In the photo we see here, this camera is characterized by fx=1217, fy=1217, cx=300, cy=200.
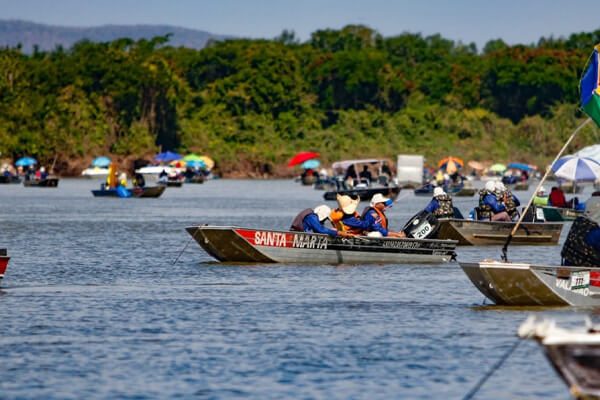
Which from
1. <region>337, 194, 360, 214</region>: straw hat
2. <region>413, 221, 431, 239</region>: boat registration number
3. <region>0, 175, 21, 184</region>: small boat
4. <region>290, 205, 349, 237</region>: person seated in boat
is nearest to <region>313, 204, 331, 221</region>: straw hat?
<region>290, 205, 349, 237</region>: person seated in boat

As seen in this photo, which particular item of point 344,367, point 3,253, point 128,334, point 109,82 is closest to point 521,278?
point 344,367

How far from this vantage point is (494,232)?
107 ft

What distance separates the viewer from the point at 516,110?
156m

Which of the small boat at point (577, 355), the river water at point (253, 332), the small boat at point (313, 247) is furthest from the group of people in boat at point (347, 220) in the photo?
the small boat at point (577, 355)

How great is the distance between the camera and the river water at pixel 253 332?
43.9ft

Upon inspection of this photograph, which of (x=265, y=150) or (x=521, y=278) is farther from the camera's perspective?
(x=265, y=150)

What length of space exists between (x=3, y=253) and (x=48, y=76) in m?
116

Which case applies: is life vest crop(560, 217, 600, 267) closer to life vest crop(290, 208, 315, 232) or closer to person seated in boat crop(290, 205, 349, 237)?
person seated in boat crop(290, 205, 349, 237)

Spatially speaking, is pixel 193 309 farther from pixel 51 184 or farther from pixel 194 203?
pixel 51 184

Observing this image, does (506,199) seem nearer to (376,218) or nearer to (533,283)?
(376,218)

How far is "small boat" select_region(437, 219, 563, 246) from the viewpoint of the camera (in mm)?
32406

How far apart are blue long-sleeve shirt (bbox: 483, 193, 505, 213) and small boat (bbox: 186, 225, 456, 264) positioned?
6.04 meters

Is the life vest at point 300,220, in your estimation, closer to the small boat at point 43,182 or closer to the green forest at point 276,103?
the small boat at point 43,182

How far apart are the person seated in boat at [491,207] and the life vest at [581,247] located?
47.2 feet
